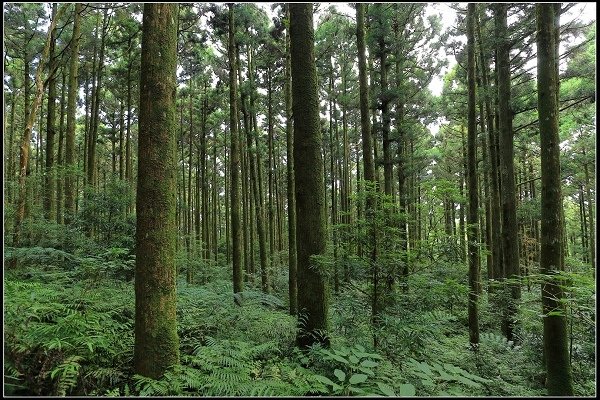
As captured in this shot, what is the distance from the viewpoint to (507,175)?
9.70 m

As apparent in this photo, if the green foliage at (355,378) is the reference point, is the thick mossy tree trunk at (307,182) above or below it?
above

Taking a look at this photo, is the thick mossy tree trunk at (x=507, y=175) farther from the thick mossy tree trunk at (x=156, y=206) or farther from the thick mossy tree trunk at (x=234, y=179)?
the thick mossy tree trunk at (x=156, y=206)

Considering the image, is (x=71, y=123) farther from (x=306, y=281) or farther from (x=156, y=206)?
(x=306, y=281)

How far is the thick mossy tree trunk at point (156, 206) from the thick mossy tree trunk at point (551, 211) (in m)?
4.98

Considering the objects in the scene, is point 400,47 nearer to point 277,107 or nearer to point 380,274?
point 277,107

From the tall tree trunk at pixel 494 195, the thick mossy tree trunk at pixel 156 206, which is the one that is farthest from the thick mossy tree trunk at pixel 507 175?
the thick mossy tree trunk at pixel 156 206

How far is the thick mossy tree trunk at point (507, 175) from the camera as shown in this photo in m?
9.53

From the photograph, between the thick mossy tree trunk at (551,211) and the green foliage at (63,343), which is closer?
the green foliage at (63,343)

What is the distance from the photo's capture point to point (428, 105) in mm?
16641

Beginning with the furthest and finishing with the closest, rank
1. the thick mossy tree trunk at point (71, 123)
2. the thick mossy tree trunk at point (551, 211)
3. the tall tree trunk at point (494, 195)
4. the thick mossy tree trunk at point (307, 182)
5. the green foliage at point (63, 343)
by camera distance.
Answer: the tall tree trunk at point (494, 195) < the thick mossy tree trunk at point (71, 123) < the thick mossy tree trunk at point (307, 182) < the thick mossy tree trunk at point (551, 211) < the green foliage at point (63, 343)

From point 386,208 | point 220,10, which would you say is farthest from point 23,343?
point 220,10

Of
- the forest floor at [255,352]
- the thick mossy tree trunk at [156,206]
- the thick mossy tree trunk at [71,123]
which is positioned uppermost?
the thick mossy tree trunk at [71,123]

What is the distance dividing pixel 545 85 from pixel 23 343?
7431 millimetres

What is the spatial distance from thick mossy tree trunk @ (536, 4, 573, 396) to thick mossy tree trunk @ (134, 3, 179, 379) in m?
4.98
